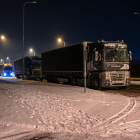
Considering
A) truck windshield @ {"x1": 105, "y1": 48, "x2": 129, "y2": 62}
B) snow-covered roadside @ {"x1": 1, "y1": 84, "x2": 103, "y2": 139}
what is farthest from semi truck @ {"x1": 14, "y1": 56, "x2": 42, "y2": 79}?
snow-covered roadside @ {"x1": 1, "y1": 84, "x2": 103, "y2": 139}

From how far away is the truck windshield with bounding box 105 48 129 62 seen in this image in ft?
56.1

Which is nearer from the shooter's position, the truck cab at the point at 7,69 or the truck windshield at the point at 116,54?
the truck windshield at the point at 116,54

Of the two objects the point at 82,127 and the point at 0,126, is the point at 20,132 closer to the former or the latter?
the point at 0,126

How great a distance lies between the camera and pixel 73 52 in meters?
22.2

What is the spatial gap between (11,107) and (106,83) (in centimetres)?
975

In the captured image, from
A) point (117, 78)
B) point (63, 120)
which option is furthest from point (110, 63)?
point (63, 120)

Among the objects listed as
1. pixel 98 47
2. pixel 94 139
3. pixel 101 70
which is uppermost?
pixel 98 47

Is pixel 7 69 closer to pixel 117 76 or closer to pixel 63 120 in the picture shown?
pixel 117 76

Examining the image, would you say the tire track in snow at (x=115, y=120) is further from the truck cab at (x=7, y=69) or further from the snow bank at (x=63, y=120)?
the truck cab at (x=7, y=69)

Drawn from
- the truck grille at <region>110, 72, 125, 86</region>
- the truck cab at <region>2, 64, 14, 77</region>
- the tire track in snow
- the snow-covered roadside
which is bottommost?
the tire track in snow

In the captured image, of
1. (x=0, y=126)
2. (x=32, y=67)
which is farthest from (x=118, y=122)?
(x=32, y=67)

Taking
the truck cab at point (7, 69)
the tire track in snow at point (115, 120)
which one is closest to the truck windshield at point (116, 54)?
the tire track in snow at point (115, 120)

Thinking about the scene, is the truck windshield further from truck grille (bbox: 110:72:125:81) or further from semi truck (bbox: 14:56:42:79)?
semi truck (bbox: 14:56:42:79)

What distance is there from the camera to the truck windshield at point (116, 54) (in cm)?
1711
